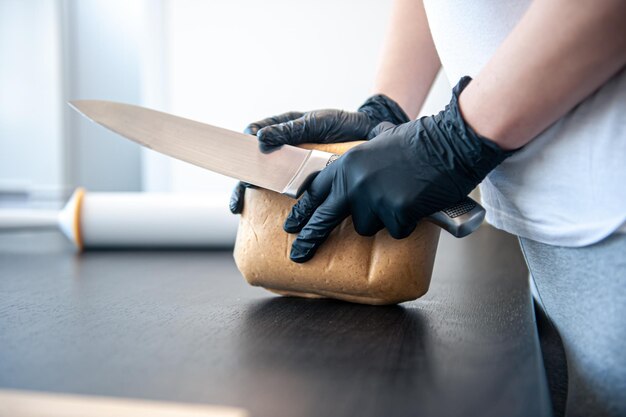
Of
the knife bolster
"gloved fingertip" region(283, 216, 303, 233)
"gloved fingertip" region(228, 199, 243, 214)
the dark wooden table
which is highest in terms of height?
the knife bolster

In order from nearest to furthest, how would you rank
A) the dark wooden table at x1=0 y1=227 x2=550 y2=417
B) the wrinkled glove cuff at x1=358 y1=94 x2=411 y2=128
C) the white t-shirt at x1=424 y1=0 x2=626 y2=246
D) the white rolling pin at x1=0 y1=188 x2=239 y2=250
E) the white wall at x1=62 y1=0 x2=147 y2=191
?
the dark wooden table at x1=0 y1=227 x2=550 y2=417, the white t-shirt at x1=424 y1=0 x2=626 y2=246, the wrinkled glove cuff at x1=358 y1=94 x2=411 y2=128, the white rolling pin at x1=0 y1=188 x2=239 y2=250, the white wall at x1=62 y1=0 x2=147 y2=191

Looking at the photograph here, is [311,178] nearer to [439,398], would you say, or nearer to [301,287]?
[301,287]

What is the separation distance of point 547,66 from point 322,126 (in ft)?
1.11

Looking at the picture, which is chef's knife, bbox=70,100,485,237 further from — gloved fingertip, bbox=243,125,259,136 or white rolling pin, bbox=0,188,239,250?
white rolling pin, bbox=0,188,239,250

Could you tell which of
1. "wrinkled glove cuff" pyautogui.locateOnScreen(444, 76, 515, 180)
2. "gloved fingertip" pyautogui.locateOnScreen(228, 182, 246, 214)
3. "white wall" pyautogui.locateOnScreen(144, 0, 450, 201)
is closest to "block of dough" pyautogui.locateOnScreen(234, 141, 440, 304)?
"gloved fingertip" pyautogui.locateOnScreen(228, 182, 246, 214)

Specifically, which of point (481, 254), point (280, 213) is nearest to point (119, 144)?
point (481, 254)

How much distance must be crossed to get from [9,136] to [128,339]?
1.88 metres

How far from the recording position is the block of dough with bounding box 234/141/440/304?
0.66 meters

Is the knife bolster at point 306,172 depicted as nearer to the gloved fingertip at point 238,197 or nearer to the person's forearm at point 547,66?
the gloved fingertip at point 238,197

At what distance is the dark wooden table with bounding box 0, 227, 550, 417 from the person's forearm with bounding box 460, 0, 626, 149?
0.23m

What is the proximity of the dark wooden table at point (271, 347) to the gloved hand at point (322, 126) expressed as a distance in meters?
0.20

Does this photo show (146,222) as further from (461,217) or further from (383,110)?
(461,217)

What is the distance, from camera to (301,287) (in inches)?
28.1

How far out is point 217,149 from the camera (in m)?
0.71
